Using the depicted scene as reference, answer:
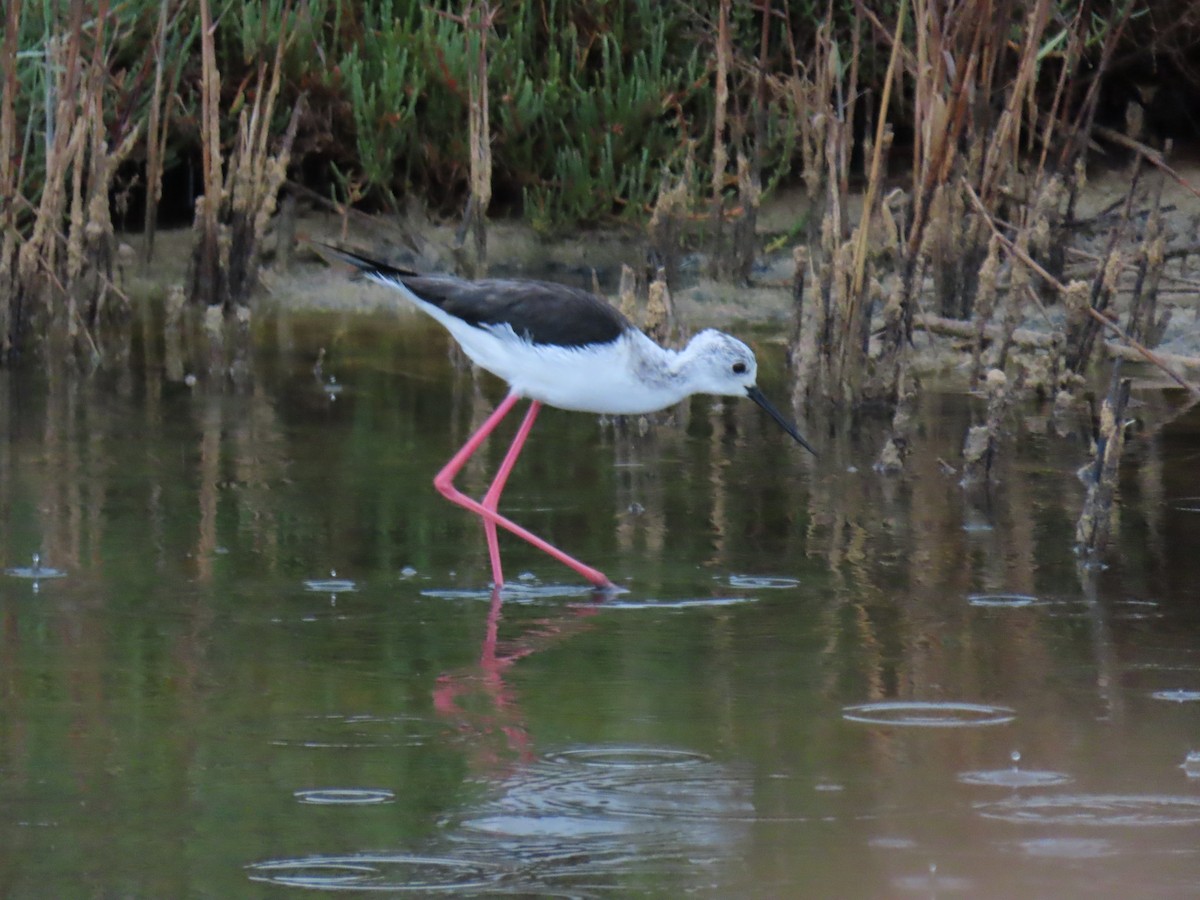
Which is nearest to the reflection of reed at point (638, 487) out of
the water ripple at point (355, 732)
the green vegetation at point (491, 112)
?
the water ripple at point (355, 732)

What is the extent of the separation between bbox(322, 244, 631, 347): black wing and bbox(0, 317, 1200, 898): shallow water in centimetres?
60

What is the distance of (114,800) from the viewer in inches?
141

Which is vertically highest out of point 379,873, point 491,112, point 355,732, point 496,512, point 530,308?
point 491,112

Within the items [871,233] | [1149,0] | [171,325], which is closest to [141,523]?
[871,233]

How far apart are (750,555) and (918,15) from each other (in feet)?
8.03

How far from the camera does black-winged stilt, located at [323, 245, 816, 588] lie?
5703 mm

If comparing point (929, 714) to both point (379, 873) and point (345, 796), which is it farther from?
point (379, 873)

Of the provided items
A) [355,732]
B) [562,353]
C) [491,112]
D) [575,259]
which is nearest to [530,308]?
[562,353]

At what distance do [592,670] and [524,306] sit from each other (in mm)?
1566

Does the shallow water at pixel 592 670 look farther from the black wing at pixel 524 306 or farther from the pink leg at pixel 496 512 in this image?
the black wing at pixel 524 306

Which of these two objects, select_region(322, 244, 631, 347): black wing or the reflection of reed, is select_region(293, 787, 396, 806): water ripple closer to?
the reflection of reed

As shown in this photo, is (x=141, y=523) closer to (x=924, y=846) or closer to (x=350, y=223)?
(x=924, y=846)

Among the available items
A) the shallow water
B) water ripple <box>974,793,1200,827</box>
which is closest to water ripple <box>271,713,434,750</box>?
the shallow water

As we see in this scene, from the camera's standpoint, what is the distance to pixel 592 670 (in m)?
4.54
